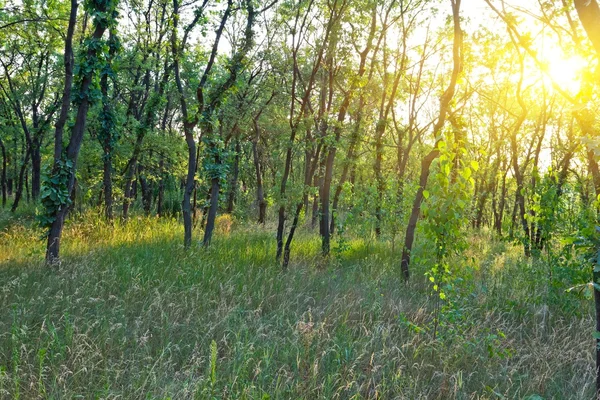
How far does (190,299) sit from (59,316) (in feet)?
4.88

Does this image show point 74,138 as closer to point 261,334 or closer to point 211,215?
point 211,215

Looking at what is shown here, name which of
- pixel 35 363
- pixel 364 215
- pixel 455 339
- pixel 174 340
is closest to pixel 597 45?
pixel 455 339

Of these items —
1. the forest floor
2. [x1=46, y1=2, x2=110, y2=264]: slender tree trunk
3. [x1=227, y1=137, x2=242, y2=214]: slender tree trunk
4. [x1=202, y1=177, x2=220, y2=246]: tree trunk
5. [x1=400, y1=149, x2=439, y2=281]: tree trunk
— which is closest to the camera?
the forest floor

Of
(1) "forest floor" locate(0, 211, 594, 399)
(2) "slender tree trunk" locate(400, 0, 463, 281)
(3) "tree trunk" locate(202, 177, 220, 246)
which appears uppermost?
(2) "slender tree trunk" locate(400, 0, 463, 281)

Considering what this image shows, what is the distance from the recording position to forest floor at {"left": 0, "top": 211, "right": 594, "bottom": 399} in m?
3.41

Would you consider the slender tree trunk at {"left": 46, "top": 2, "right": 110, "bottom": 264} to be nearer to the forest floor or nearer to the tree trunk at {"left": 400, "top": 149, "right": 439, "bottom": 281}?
the forest floor

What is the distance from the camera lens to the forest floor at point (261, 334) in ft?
11.2

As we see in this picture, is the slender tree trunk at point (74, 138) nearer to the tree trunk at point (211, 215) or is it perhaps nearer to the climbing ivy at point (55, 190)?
the climbing ivy at point (55, 190)

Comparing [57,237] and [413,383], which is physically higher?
[57,237]

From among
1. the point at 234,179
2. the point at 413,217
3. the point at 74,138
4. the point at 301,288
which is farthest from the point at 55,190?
the point at 234,179

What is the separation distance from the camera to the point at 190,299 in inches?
203

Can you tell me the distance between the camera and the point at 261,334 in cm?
420

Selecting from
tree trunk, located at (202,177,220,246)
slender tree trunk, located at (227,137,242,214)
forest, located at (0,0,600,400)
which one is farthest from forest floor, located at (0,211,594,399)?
slender tree trunk, located at (227,137,242,214)

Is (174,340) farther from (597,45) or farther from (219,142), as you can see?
(219,142)
